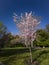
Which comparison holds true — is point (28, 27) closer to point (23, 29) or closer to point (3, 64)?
point (23, 29)

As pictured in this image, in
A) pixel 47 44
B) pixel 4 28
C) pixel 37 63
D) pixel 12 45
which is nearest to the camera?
pixel 37 63

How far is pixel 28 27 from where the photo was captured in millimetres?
17141

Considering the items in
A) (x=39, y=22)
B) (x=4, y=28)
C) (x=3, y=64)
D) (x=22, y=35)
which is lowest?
(x=3, y=64)

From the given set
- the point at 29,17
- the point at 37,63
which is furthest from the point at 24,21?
the point at 37,63

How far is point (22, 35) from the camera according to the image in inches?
685

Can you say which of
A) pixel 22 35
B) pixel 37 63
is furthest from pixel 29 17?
pixel 37 63

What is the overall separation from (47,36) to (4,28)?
1577 centimetres

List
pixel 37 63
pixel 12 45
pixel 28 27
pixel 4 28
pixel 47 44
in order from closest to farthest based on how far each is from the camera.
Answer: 1. pixel 37 63
2. pixel 28 27
3. pixel 4 28
4. pixel 47 44
5. pixel 12 45

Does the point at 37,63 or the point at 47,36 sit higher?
the point at 47,36

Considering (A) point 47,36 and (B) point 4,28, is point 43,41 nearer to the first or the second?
(A) point 47,36

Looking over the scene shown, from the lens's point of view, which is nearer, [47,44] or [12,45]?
[47,44]

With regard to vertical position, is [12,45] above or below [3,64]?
above

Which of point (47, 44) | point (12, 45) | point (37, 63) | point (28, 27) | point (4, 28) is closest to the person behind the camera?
point (37, 63)

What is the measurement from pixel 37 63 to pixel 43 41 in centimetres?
2985
